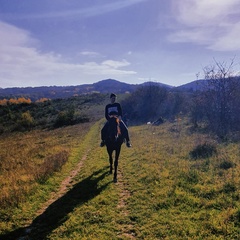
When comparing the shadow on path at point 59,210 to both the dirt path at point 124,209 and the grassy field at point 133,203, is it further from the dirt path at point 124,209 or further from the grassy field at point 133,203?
the dirt path at point 124,209

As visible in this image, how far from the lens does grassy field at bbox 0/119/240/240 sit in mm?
6410

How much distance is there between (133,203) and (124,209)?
0.49 m

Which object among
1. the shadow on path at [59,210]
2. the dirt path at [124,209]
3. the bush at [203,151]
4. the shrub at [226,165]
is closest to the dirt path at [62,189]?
the shadow on path at [59,210]

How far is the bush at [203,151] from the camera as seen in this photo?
45.3 feet

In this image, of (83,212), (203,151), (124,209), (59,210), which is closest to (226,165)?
(203,151)

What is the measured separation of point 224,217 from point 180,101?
149ft

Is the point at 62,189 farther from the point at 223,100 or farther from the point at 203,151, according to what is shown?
the point at 223,100

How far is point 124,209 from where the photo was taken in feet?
25.7

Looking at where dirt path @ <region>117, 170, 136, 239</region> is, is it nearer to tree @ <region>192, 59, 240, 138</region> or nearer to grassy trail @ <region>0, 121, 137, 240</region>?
grassy trail @ <region>0, 121, 137, 240</region>

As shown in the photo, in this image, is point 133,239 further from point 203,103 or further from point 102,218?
point 203,103

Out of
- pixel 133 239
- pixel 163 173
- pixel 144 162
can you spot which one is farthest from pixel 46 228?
pixel 144 162

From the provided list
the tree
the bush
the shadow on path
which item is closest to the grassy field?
the shadow on path

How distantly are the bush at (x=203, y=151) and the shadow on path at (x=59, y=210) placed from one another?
228 inches

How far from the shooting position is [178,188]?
30.3 feet
